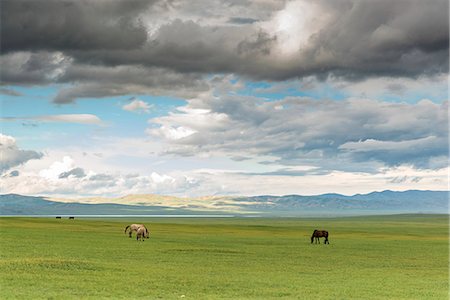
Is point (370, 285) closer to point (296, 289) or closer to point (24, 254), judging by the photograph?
point (296, 289)

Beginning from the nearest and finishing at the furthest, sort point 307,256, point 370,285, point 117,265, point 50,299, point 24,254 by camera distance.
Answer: point 50,299, point 370,285, point 117,265, point 24,254, point 307,256

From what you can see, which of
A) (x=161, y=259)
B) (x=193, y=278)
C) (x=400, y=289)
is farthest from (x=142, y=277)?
(x=400, y=289)

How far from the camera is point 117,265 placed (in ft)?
117

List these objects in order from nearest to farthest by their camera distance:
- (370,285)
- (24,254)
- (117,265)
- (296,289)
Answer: (296,289) → (370,285) → (117,265) → (24,254)

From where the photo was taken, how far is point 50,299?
23.0 metres

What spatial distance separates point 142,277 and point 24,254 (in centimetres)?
1437

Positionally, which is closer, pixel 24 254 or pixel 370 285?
pixel 370 285

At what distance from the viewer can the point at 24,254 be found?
134ft

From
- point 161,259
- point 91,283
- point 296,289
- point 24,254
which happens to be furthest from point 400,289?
point 24,254

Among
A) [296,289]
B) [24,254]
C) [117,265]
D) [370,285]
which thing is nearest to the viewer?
[296,289]

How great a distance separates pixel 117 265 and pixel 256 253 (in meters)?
16.0

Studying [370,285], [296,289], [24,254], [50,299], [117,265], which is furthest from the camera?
[24,254]

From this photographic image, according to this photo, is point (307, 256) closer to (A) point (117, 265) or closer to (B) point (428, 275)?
(B) point (428, 275)

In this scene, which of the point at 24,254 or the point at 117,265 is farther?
the point at 24,254
